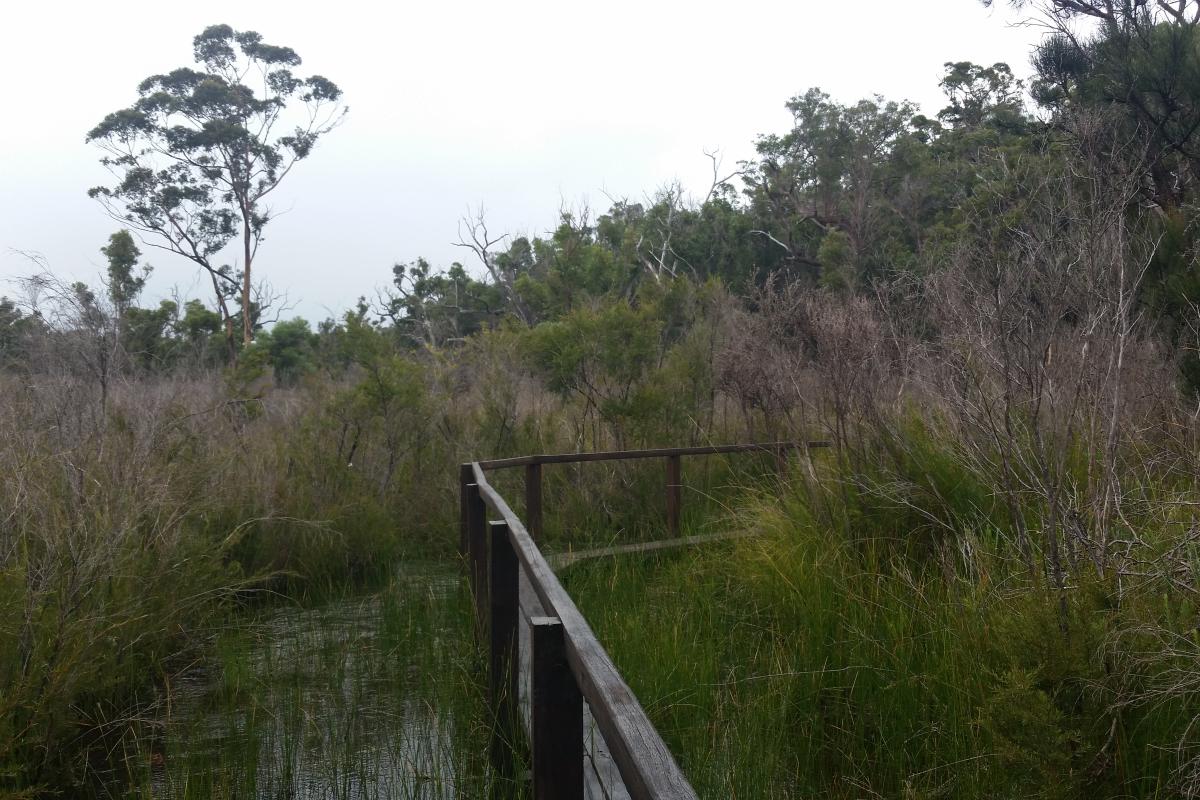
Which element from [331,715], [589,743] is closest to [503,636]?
[589,743]

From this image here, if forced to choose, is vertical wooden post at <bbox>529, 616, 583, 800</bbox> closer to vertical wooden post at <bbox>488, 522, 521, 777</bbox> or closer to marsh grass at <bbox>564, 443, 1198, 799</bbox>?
marsh grass at <bbox>564, 443, 1198, 799</bbox>

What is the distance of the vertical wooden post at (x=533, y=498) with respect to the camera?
326 inches

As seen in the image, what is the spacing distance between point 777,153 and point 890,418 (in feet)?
107

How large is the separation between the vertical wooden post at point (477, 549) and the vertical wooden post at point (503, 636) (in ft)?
4.80

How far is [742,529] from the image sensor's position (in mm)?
7410

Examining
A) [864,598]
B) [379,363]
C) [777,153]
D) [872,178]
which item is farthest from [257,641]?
[777,153]

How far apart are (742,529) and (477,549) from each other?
7.33 feet

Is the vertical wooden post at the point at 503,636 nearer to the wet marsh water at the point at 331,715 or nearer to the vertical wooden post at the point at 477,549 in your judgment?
the wet marsh water at the point at 331,715

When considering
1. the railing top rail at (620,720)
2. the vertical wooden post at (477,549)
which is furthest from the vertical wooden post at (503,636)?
the vertical wooden post at (477,549)

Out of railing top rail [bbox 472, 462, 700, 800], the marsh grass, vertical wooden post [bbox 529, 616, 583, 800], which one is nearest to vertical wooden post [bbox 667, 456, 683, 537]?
the marsh grass

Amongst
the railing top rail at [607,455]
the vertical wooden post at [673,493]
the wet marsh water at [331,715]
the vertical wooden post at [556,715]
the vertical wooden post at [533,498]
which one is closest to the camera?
the vertical wooden post at [556,715]

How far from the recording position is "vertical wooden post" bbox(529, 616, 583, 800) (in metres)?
2.29

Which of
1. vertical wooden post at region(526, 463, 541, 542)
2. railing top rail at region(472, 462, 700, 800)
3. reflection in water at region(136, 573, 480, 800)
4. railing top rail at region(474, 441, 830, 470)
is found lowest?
reflection in water at region(136, 573, 480, 800)

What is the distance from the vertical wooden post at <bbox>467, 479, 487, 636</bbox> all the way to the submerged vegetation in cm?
25
